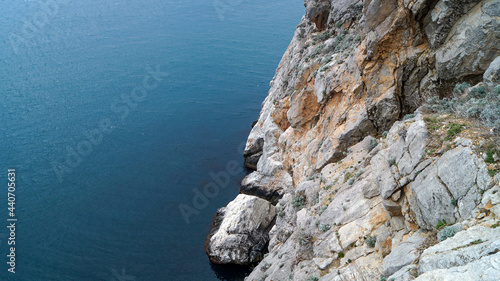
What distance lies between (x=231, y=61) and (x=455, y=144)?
203ft

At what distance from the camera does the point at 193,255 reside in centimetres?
3550

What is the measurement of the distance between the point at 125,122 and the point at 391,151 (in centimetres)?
4808

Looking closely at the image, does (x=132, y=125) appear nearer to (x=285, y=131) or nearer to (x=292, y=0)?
(x=285, y=131)

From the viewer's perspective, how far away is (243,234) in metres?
34.2
